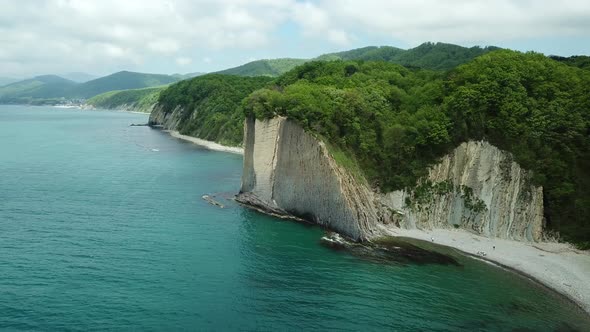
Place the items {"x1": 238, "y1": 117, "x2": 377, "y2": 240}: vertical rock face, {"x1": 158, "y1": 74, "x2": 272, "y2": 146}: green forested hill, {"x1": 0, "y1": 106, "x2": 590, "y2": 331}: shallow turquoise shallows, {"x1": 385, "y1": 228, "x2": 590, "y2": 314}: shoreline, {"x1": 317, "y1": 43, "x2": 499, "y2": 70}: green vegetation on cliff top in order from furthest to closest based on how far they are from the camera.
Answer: {"x1": 158, "y1": 74, "x2": 272, "y2": 146}: green forested hill
{"x1": 317, "y1": 43, "x2": 499, "y2": 70}: green vegetation on cliff top
{"x1": 238, "y1": 117, "x2": 377, "y2": 240}: vertical rock face
{"x1": 385, "y1": 228, "x2": 590, "y2": 314}: shoreline
{"x1": 0, "y1": 106, "x2": 590, "y2": 331}: shallow turquoise shallows

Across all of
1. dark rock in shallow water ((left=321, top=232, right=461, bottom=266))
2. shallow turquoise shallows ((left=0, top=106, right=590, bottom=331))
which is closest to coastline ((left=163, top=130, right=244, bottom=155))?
shallow turquoise shallows ((left=0, top=106, right=590, bottom=331))

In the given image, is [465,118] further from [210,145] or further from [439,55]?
[439,55]

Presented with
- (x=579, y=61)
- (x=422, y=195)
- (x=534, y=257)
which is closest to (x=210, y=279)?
(x=422, y=195)

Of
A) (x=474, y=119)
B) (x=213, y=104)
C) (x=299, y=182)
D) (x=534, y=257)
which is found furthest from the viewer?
(x=213, y=104)

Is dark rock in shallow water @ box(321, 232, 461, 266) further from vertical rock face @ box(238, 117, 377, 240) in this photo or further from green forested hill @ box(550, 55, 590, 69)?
green forested hill @ box(550, 55, 590, 69)

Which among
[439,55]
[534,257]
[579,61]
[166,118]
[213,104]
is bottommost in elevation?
[534,257]

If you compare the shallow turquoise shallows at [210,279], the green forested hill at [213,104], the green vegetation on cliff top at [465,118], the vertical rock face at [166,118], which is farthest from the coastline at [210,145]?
the shallow turquoise shallows at [210,279]
